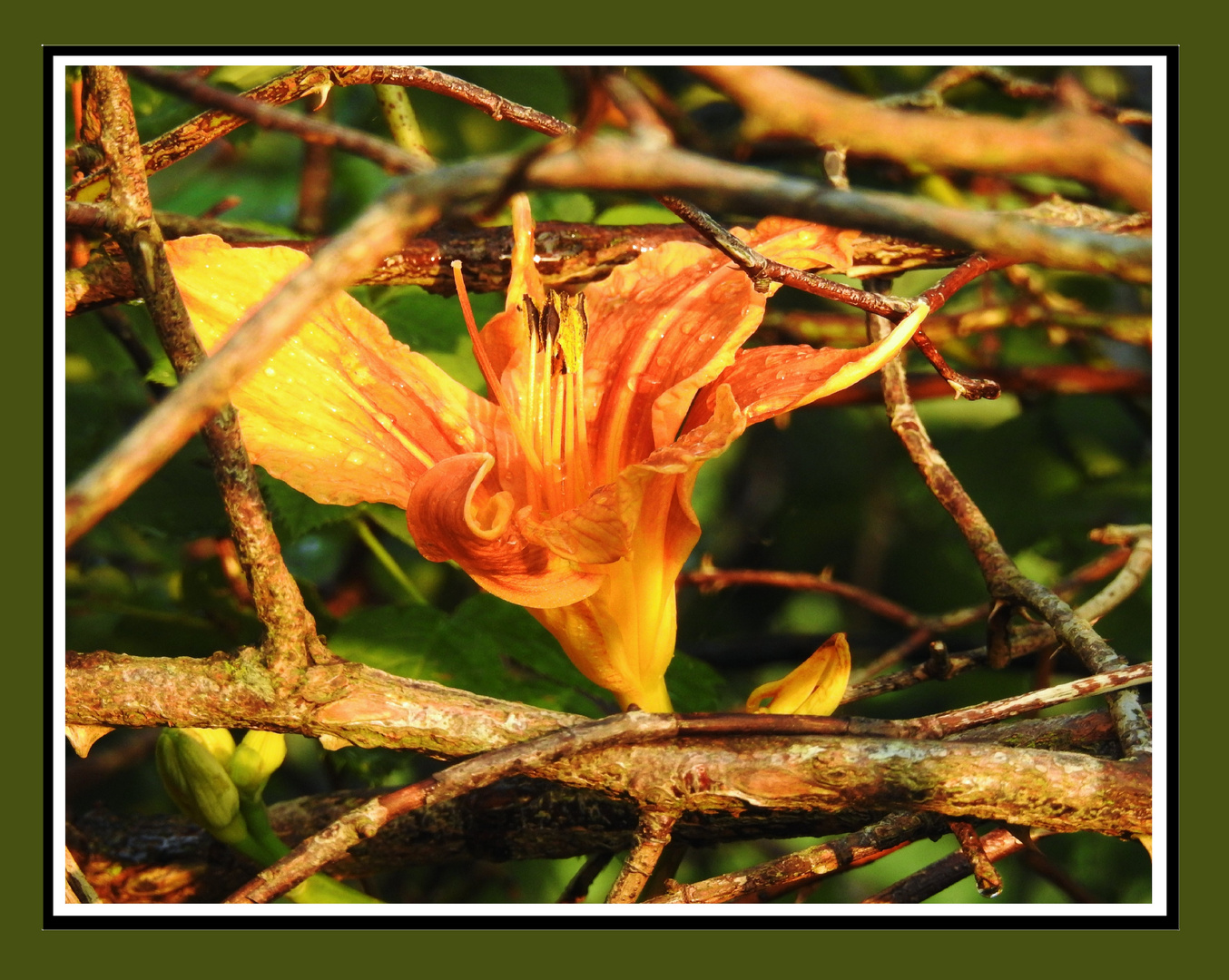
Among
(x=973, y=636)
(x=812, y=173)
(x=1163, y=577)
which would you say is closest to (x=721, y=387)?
(x=1163, y=577)

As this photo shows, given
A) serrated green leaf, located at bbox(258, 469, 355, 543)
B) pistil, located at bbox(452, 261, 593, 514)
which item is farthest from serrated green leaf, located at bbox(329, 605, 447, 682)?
pistil, located at bbox(452, 261, 593, 514)

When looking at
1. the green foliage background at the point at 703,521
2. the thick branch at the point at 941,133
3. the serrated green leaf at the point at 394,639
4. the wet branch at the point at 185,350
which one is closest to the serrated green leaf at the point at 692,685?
the green foliage background at the point at 703,521

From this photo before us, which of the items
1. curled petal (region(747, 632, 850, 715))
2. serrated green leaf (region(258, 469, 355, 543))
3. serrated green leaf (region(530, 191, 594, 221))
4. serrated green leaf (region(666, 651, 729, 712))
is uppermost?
serrated green leaf (region(530, 191, 594, 221))

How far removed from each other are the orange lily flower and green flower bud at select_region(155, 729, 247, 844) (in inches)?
9.4

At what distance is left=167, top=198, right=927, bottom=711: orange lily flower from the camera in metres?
0.91

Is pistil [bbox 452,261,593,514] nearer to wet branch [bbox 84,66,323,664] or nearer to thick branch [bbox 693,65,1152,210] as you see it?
wet branch [bbox 84,66,323,664]

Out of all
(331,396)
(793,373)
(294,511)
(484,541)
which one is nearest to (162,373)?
(294,511)

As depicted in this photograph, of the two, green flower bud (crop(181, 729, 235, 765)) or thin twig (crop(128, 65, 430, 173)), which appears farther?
green flower bud (crop(181, 729, 235, 765))

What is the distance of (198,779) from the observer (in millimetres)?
1010

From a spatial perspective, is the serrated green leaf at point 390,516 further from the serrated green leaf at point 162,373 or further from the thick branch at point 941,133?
the thick branch at point 941,133

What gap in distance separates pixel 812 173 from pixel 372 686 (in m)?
1.07

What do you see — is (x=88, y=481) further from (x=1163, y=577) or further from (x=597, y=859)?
(x=1163, y=577)

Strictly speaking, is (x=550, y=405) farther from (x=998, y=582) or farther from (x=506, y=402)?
(x=998, y=582)

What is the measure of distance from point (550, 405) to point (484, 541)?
0.18m
